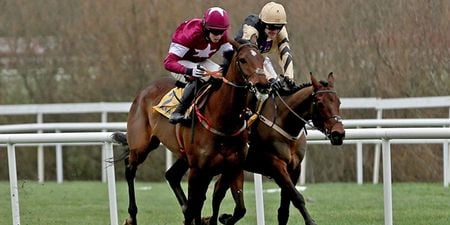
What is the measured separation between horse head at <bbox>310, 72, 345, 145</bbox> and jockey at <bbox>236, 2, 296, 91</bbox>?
1.23ft

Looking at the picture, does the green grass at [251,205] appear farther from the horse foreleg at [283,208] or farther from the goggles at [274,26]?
the goggles at [274,26]

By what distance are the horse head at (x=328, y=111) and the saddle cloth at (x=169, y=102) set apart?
105cm

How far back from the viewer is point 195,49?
8.66m

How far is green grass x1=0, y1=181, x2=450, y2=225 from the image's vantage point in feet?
35.0

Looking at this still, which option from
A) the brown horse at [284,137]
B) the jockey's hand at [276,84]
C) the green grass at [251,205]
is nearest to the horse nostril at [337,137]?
the brown horse at [284,137]

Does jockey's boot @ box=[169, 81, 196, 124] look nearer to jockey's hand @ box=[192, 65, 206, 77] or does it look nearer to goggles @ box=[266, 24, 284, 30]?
jockey's hand @ box=[192, 65, 206, 77]

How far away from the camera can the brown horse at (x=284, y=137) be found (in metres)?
8.38

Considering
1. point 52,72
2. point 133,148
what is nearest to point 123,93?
point 52,72

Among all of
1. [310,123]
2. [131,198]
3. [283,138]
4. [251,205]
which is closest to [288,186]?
[283,138]

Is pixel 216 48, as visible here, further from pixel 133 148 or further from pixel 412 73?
pixel 412 73

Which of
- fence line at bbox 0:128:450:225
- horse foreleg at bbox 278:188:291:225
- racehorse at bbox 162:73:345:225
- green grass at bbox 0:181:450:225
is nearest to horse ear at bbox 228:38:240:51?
racehorse at bbox 162:73:345:225

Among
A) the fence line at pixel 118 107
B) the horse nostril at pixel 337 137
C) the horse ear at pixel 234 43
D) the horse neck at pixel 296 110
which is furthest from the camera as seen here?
the fence line at pixel 118 107

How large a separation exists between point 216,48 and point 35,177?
36.7ft

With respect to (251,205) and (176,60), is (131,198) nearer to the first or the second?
(176,60)
